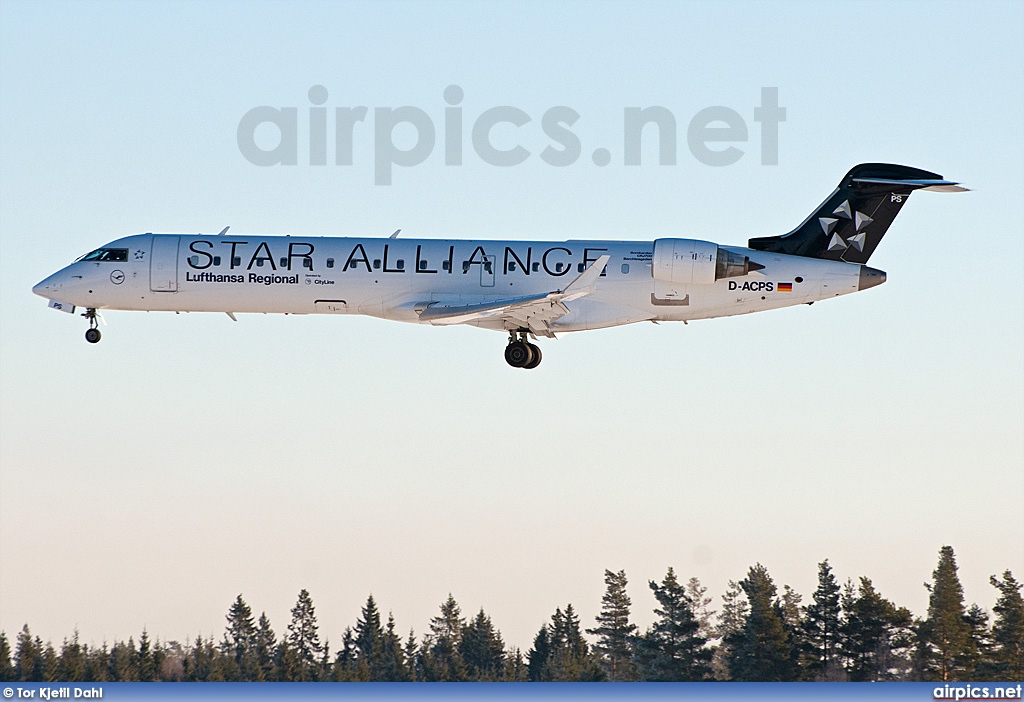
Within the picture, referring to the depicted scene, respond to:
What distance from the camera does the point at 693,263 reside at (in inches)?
1918

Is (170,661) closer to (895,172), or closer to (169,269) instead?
(169,269)

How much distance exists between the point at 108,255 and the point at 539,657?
43165 mm

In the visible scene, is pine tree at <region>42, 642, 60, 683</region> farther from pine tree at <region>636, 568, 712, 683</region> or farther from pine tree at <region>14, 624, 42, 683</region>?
pine tree at <region>636, 568, 712, 683</region>

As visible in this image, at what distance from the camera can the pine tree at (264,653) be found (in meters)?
79.6

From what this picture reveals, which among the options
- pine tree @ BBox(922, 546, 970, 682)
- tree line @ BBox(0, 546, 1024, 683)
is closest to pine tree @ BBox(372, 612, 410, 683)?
tree line @ BBox(0, 546, 1024, 683)

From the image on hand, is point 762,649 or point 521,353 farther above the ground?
point 521,353

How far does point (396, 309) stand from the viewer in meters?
48.7

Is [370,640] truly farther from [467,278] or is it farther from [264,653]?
[467,278]

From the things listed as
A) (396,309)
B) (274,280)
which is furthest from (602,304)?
(274,280)

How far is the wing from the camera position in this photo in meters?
47.0

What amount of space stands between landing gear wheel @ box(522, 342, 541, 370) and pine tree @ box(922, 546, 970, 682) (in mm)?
24478

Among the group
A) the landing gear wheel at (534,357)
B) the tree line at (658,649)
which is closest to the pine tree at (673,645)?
the tree line at (658,649)

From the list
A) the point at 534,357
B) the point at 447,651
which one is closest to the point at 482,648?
the point at 447,651

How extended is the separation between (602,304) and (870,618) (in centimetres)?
2679
